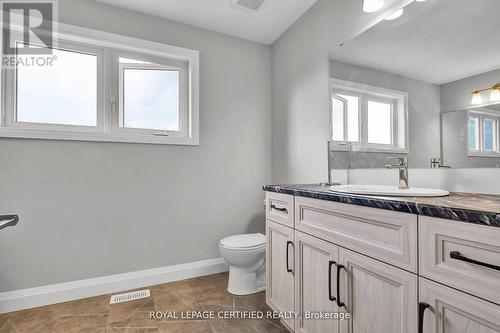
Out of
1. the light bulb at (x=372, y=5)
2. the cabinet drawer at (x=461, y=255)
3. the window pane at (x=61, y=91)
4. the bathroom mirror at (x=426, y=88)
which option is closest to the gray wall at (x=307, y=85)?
the light bulb at (x=372, y=5)

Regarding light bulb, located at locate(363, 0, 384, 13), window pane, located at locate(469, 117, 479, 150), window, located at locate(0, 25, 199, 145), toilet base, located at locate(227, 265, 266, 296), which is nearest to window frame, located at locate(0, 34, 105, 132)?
window, located at locate(0, 25, 199, 145)

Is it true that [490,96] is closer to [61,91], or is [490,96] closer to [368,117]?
[368,117]

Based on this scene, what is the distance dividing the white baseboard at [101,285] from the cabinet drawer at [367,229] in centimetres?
146

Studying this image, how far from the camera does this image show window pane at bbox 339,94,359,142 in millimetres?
1765

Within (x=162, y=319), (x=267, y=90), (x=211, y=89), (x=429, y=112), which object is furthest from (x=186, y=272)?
(x=429, y=112)

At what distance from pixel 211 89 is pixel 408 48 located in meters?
1.68

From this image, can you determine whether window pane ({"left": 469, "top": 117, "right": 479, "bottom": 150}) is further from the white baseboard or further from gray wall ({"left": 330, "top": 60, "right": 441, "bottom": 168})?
the white baseboard

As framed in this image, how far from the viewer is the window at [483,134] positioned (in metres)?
1.10

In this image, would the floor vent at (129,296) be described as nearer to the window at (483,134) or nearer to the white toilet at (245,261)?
the white toilet at (245,261)

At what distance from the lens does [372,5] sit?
5.25 ft

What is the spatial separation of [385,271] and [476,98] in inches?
35.8

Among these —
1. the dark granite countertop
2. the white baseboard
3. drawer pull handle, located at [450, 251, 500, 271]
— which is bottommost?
the white baseboard

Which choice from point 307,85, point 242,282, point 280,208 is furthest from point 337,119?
point 242,282

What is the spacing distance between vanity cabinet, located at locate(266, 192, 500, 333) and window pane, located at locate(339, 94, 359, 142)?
723 mm
